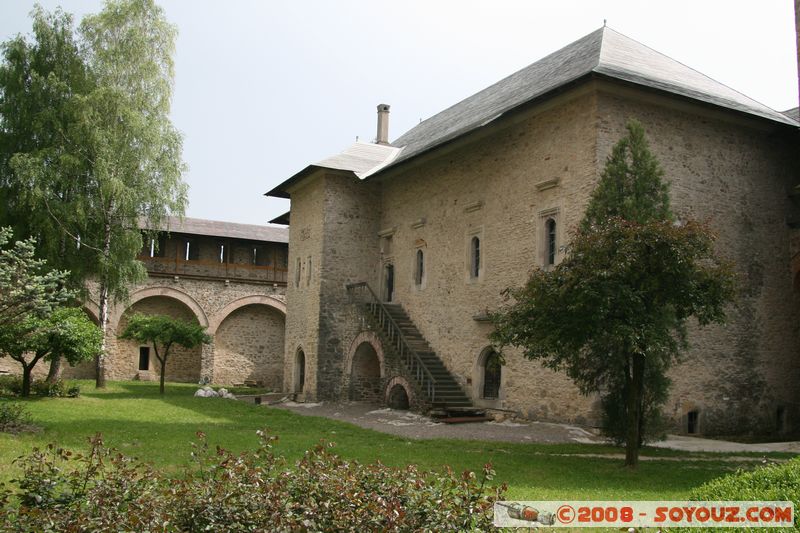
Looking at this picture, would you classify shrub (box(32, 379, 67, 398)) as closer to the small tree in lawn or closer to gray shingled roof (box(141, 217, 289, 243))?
the small tree in lawn

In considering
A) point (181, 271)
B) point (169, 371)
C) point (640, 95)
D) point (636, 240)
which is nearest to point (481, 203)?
point (640, 95)

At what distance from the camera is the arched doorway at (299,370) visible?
81.6 ft

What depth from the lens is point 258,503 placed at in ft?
15.0

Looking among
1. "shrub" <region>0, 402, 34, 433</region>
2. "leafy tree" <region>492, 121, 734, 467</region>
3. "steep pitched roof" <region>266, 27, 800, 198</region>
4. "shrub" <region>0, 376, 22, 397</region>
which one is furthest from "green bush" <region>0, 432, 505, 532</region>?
"shrub" <region>0, 376, 22, 397</region>

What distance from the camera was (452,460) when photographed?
33.6ft

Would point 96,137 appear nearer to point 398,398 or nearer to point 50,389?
point 50,389

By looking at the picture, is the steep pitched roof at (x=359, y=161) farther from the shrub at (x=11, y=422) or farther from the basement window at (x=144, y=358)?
the shrub at (x=11, y=422)

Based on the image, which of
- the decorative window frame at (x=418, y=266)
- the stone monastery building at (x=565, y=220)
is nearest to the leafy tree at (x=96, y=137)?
the stone monastery building at (x=565, y=220)

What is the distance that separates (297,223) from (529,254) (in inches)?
450

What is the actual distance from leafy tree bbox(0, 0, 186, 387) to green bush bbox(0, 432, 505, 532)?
51.4ft

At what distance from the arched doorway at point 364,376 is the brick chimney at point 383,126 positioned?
9.17 meters

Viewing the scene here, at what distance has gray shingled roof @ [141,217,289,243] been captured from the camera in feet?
104

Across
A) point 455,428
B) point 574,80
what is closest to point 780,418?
point 455,428

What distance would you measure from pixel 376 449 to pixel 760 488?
6.98 meters
